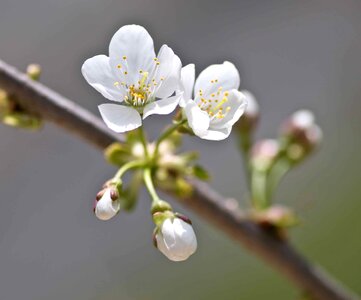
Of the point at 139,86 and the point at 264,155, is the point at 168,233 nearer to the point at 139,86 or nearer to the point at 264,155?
the point at 139,86

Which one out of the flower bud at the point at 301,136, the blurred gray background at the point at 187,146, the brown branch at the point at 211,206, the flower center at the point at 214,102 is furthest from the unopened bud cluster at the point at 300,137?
the blurred gray background at the point at 187,146

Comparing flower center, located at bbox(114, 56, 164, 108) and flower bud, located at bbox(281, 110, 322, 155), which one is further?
flower bud, located at bbox(281, 110, 322, 155)

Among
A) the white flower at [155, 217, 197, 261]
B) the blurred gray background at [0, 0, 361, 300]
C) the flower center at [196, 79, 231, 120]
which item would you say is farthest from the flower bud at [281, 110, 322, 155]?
the blurred gray background at [0, 0, 361, 300]

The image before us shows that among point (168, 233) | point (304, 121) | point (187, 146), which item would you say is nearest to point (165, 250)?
point (168, 233)

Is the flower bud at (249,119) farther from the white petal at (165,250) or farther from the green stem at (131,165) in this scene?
the white petal at (165,250)

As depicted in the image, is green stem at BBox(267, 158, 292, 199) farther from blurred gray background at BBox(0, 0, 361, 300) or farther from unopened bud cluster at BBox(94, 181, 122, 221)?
blurred gray background at BBox(0, 0, 361, 300)

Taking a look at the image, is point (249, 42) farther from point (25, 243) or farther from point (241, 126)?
point (241, 126)
